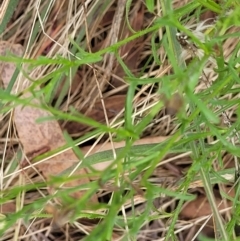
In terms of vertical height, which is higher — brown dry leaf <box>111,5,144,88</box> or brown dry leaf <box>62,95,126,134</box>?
brown dry leaf <box>111,5,144,88</box>

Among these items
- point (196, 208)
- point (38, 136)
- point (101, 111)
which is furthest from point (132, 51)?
point (196, 208)

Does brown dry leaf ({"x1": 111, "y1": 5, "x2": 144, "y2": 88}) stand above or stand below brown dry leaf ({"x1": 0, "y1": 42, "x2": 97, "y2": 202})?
above

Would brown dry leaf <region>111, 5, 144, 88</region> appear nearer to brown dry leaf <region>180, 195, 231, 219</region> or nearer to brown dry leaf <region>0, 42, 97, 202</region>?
brown dry leaf <region>0, 42, 97, 202</region>

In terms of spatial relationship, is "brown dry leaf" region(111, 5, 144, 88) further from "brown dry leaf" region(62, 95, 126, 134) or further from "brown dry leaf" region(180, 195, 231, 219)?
"brown dry leaf" region(180, 195, 231, 219)

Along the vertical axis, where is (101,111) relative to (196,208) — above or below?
above

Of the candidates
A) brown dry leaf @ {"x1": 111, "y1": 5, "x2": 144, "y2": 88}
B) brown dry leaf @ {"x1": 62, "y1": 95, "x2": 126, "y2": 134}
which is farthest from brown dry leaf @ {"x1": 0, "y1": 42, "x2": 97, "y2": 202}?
brown dry leaf @ {"x1": 111, "y1": 5, "x2": 144, "y2": 88}

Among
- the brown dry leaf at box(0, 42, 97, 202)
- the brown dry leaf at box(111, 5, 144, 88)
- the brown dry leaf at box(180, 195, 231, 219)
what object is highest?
the brown dry leaf at box(111, 5, 144, 88)

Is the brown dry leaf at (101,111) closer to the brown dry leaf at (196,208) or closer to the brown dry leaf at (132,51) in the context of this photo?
the brown dry leaf at (132,51)

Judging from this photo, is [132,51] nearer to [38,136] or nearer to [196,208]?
[38,136]
